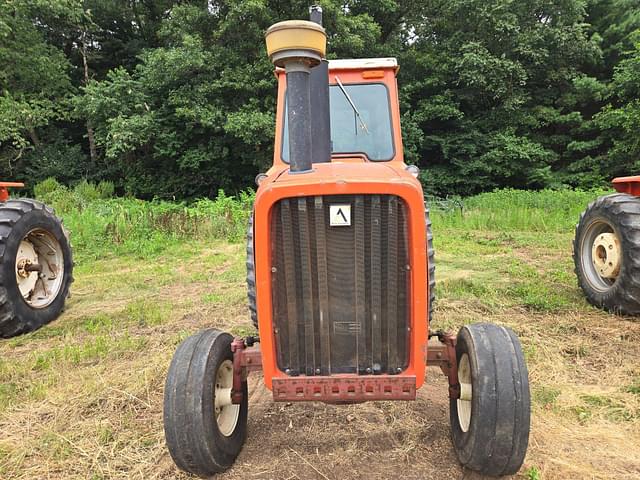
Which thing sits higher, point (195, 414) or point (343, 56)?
point (343, 56)

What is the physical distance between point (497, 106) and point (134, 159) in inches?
514

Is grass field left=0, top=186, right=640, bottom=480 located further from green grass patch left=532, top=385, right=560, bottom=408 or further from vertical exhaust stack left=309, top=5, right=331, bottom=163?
vertical exhaust stack left=309, top=5, right=331, bottom=163

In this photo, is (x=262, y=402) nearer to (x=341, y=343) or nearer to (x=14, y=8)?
(x=341, y=343)

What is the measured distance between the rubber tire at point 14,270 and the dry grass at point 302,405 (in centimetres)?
14

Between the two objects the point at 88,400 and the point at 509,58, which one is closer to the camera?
the point at 88,400

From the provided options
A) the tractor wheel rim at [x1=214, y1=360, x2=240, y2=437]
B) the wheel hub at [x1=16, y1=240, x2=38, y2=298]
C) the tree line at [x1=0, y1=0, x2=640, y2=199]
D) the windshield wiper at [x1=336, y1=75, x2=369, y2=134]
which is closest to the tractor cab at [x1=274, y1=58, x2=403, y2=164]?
the windshield wiper at [x1=336, y1=75, x2=369, y2=134]

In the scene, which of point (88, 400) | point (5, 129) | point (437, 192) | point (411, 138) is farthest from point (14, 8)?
point (88, 400)

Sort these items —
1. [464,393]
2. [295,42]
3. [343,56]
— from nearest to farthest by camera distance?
[295,42]
[464,393]
[343,56]

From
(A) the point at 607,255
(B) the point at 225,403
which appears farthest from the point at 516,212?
Answer: (B) the point at 225,403

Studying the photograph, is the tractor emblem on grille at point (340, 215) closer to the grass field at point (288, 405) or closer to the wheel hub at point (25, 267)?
the grass field at point (288, 405)

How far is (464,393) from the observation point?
247 cm

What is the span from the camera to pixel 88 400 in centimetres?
331

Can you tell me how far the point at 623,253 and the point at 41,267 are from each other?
561cm

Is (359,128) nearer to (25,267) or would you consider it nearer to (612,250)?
(612,250)
